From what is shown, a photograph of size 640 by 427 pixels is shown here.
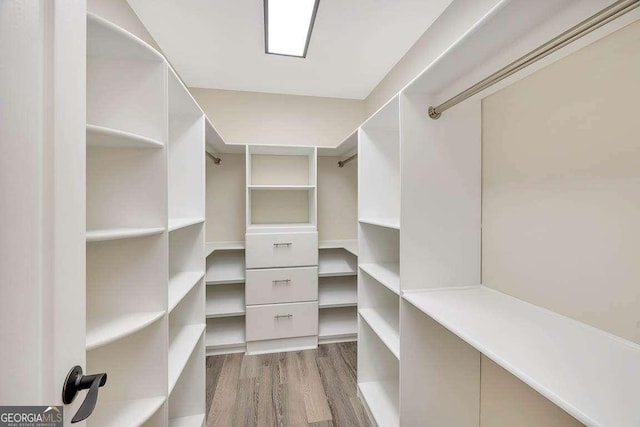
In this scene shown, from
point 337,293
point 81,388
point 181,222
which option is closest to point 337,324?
point 337,293

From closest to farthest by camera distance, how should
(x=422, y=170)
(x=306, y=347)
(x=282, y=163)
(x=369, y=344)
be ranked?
(x=422, y=170) → (x=369, y=344) → (x=306, y=347) → (x=282, y=163)

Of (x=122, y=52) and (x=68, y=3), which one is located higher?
(x=122, y=52)

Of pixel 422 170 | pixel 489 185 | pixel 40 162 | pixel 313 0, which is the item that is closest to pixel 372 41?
pixel 313 0

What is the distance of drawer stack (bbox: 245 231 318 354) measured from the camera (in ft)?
7.87

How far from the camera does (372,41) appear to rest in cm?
195

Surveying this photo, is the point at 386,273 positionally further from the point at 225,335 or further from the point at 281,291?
the point at 225,335

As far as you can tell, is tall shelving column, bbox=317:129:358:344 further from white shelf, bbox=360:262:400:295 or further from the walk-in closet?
white shelf, bbox=360:262:400:295

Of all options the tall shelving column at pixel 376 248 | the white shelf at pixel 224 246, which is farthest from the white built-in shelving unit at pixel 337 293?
the white shelf at pixel 224 246

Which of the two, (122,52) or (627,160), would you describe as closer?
(627,160)

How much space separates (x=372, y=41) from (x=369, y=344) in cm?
221

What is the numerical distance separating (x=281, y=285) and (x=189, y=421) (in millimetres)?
1135

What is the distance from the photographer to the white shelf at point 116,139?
0.86 m

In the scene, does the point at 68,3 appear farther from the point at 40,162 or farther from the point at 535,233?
the point at 535,233

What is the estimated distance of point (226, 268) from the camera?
2.62 metres
